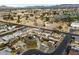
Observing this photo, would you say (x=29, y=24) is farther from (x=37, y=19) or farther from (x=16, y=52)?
(x=16, y=52)

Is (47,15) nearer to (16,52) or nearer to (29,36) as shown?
(29,36)

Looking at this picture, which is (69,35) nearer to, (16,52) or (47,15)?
(47,15)

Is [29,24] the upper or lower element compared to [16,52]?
upper
